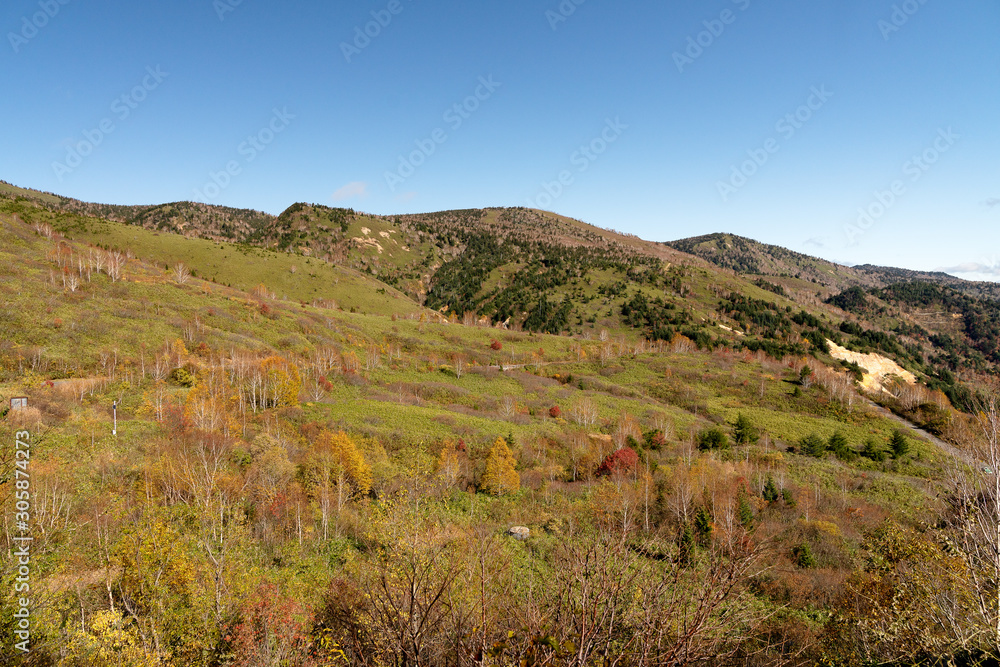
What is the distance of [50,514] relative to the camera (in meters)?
19.3

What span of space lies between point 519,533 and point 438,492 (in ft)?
30.1

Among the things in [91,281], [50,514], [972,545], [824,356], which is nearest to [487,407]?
[50,514]

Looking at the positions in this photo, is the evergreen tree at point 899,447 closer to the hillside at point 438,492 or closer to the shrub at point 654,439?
the hillside at point 438,492

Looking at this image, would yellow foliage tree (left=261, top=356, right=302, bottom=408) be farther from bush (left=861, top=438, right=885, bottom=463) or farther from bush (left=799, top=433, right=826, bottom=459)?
bush (left=861, top=438, right=885, bottom=463)

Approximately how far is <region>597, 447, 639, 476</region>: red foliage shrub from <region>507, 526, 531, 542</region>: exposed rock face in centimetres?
1390

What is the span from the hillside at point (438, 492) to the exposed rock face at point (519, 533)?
0.87ft

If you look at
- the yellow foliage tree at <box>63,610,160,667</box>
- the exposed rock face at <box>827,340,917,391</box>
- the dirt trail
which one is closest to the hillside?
the yellow foliage tree at <box>63,610,160,667</box>

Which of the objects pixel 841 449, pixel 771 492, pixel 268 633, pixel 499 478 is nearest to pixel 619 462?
pixel 499 478

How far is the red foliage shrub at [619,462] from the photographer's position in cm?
4212

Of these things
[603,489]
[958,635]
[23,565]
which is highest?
[958,635]

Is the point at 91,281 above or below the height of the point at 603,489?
above

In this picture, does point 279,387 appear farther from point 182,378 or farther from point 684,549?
point 684,549

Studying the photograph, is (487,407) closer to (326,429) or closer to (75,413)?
(326,429)

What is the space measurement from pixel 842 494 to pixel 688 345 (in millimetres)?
93988
